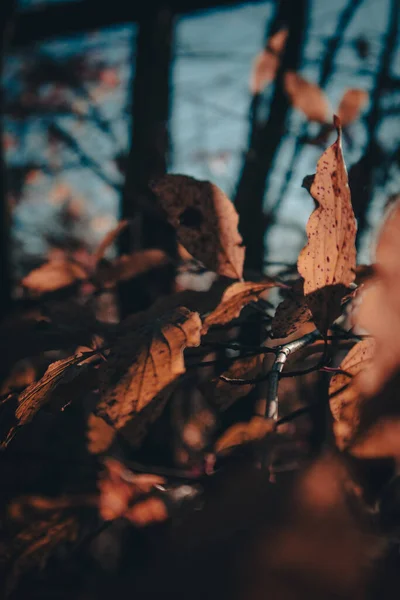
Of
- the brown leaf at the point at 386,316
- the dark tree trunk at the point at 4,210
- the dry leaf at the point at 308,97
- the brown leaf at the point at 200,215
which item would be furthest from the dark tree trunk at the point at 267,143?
the dark tree trunk at the point at 4,210

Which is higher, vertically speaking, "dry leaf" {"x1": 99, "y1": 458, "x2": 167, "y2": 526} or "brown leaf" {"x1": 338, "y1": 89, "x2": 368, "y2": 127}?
"brown leaf" {"x1": 338, "y1": 89, "x2": 368, "y2": 127}

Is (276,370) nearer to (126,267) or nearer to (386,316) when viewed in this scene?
(386,316)

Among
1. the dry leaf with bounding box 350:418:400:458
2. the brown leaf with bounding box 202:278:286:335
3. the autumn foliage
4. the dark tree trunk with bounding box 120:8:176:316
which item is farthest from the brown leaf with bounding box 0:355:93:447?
the dark tree trunk with bounding box 120:8:176:316

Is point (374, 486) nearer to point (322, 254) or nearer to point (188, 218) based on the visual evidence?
point (322, 254)

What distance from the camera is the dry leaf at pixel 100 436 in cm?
51

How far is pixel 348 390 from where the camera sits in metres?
0.28

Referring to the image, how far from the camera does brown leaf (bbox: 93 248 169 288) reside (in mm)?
635

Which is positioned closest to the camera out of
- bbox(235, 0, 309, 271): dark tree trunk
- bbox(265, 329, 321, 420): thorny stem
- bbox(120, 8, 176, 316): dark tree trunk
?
bbox(265, 329, 321, 420): thorny stem

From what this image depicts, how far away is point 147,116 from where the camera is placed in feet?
5.64

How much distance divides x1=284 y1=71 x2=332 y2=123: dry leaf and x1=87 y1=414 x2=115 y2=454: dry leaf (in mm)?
623

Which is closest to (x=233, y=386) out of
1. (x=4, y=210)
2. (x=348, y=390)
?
(x=348, y=390)

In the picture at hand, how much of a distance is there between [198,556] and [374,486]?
0.12m

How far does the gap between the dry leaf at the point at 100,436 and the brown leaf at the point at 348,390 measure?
0.32 m

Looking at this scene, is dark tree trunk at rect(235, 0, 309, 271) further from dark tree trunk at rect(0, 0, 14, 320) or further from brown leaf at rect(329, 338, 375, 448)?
dark tree trunk at rect(0, 0, 14, 320)
